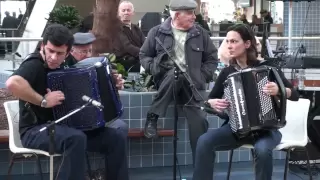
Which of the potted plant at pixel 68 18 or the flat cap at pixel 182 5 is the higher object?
the flat cap at pixel 182 5

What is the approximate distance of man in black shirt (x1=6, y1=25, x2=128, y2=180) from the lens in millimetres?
4176

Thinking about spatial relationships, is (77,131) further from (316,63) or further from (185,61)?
(316,63)

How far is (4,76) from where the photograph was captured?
723 centimetres

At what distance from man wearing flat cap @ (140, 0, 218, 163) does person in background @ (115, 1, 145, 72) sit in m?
1.15

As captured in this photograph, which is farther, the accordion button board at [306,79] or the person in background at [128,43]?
the person in background at [128,43]

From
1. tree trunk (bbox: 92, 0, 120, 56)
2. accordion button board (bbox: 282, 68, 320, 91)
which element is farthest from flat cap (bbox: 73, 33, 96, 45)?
accordion button board (bbox: 282, 68, 320, 91)

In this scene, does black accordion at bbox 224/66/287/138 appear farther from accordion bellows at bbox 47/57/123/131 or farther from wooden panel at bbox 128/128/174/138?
wooden panel at bbox 128/128/174/138

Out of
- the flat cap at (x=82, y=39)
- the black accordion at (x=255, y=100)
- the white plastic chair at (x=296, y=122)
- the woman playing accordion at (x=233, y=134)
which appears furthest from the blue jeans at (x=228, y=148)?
the flat cap at (x=82, y=39)

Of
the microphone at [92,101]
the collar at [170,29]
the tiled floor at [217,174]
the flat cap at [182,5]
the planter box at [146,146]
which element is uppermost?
the flat cap at [182,5]

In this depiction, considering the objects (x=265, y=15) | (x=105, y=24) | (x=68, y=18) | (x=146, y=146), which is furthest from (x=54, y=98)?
(x=265, y=15)

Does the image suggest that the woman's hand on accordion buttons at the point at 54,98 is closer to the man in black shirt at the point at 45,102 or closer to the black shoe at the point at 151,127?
the man in black shirt at the point at 45,102

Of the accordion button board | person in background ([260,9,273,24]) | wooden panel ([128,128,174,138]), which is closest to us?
wooden panel ([128,128,174,138])

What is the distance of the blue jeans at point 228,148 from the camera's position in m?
4.42

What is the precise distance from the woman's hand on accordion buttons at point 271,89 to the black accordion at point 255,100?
1.0 inches
